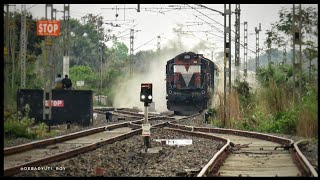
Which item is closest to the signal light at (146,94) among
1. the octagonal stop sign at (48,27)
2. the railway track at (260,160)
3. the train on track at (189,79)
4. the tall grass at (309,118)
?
the railway track at (260,160)

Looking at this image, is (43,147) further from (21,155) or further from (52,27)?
(52,27)

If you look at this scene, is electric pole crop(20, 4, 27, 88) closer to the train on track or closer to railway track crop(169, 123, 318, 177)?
railway track crop(169, 123, 318, 177)

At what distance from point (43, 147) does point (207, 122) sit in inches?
553

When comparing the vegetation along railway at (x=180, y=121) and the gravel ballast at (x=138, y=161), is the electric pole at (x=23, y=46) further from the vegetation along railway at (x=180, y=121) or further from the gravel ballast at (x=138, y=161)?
the gravel ballast at (x=138, y=161)

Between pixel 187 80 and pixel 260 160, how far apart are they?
2066 centimetres

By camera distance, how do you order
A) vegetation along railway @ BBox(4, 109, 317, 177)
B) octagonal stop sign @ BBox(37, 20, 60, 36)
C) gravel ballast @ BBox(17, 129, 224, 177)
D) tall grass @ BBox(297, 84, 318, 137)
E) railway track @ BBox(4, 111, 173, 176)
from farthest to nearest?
octagonal stop sign @ BBox(37, 20, 60, 36) → tall grass @ BBox(297, 84, 318, 137) → gravel ballast @ BBox(17, 129, 224, 177) → railway track @ BBox(4, 111, 173, 176) → vegetation along railway @ BBox(4, 109, 317, 177)

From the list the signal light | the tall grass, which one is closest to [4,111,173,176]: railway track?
→ the signal light

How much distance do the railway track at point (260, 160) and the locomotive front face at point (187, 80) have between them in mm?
14788

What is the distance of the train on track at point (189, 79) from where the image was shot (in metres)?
33.1

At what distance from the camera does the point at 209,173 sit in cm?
1064

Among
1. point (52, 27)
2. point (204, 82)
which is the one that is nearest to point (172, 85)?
point (204, 82)

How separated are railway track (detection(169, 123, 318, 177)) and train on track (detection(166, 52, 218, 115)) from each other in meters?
14.8

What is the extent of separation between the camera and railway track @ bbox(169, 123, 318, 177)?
1072 cm

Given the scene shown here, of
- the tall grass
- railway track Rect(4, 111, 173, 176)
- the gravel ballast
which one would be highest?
the tall grass
